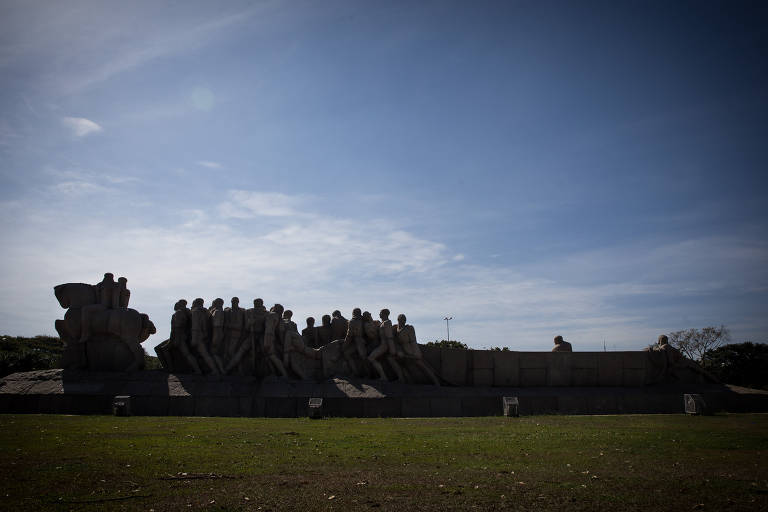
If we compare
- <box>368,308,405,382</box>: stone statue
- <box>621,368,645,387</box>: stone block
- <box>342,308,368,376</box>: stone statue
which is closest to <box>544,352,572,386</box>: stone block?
<box>621,368,645,387</box>: stone block

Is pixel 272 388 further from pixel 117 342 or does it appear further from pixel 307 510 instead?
pixel 307 510

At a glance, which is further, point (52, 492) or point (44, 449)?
point (44, 449)

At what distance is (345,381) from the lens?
68.0ft

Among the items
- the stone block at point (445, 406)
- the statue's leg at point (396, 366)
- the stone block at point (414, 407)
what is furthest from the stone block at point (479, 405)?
the statue's leg at point (396, 366)

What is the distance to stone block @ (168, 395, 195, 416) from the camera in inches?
737

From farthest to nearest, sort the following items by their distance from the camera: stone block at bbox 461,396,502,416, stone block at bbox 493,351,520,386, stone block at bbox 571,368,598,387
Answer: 1. stone block at bbox 571,368,598,387
2. stone block at bbox 493,351,520,386
3. stone block at bbox 461,396,502,416

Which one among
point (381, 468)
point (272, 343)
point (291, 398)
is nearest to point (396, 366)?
point (272, 343)

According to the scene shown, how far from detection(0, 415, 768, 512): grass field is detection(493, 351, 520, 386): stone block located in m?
9.84

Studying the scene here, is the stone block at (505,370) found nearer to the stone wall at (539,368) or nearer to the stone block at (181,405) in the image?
the stone wall at (539,368)

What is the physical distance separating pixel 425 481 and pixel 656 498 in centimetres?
262

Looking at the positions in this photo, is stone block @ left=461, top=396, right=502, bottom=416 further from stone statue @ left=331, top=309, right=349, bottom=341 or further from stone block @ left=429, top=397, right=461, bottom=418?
stone statue @ left=331, top=309, right=349, bottom=341

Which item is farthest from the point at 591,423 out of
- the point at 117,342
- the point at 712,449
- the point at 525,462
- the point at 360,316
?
the point at 117,342

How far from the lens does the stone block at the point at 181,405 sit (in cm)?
1871

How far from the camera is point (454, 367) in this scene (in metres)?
22.8
